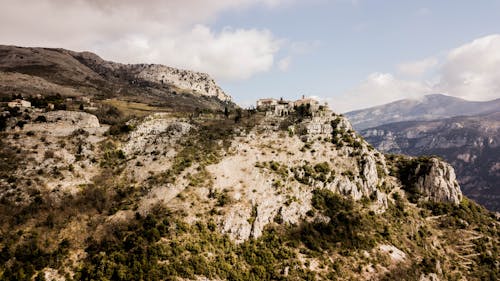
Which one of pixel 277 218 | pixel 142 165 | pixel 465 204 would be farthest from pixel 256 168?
pixel 465 204

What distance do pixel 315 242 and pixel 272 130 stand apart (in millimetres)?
46287

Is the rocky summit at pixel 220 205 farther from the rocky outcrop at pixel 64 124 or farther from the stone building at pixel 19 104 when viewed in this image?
the stone building at pixel 19 104

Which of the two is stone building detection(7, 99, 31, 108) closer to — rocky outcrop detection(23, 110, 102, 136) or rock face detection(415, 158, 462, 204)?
rocky outcrop detection(23, 110, 102, 136)

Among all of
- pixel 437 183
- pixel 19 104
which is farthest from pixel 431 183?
pixel 19 104

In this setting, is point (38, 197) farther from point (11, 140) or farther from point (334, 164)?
point (334, 164)

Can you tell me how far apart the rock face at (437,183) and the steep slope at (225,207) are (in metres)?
0.38

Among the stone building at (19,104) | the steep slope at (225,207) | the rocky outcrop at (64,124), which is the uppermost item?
the stone building at (19,104)

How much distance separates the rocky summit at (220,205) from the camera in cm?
6425

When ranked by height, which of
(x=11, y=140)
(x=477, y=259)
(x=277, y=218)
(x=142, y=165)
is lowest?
(x=477, y=259)

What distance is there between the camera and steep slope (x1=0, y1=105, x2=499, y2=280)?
64.1 m

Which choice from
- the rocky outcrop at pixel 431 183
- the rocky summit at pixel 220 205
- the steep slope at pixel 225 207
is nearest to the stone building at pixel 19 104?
the rocky summit at pixel 220 205

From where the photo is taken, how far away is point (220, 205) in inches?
3147

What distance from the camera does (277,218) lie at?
83312 millimetres

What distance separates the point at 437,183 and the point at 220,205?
77315mm
